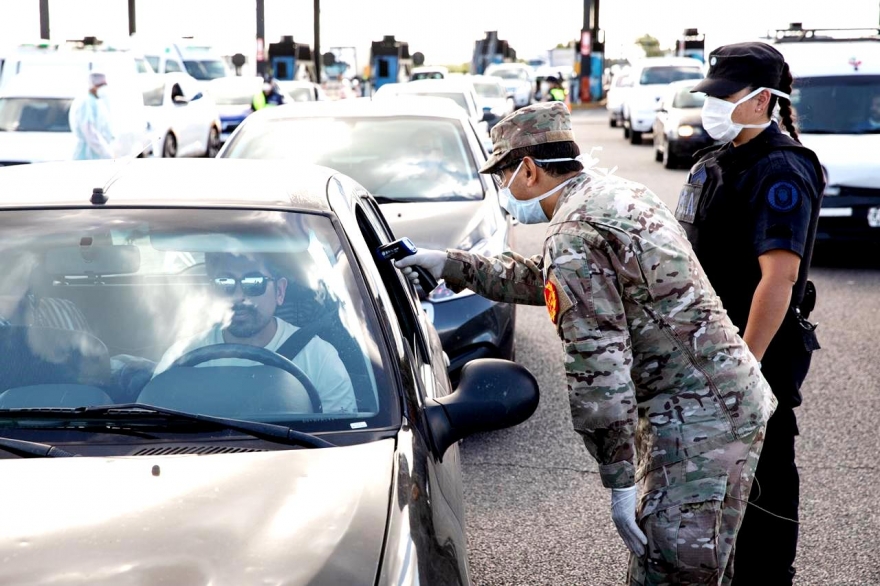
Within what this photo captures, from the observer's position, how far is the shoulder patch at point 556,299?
103 inches

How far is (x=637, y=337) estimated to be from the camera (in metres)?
2.75

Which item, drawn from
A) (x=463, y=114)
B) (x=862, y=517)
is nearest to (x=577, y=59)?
(x=463, y=114)

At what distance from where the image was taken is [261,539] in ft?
6.94

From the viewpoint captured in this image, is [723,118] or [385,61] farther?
[385,61]

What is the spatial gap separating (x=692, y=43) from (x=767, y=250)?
145 ft

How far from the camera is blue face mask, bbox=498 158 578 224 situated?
2.88m

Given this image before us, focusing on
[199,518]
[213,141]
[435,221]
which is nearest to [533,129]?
[199,518]

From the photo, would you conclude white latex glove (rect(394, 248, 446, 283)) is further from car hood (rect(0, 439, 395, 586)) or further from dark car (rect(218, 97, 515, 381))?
dark car (rect(218, 97, 515, 381))

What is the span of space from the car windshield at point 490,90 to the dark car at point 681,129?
1076 cm

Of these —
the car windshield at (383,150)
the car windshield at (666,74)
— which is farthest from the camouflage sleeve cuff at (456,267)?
the car windshield at (666,74)

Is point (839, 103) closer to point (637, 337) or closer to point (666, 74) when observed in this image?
point (637, 337)

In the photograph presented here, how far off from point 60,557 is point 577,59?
2009 inches

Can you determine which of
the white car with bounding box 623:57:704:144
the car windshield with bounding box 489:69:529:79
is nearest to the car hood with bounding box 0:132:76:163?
the white car with bounding box 623:57:704:144

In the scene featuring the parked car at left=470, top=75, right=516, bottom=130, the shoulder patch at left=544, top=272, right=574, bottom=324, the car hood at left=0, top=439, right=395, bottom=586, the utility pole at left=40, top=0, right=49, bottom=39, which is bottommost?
the parked car at left=470, top=75, right=516, bottom=130
